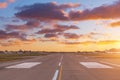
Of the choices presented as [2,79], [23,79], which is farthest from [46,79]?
[2,79]

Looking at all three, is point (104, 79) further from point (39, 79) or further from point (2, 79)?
point (2, 79)

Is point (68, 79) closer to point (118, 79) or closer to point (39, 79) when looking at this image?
point (39, 79)

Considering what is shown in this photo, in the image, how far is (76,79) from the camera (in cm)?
1611

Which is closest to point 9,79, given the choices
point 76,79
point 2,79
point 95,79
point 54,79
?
point 2,79

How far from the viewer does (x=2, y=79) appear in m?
16.2

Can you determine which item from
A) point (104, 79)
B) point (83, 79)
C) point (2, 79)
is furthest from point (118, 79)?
point (2, 79)

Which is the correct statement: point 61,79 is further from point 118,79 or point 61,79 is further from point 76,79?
point 118,79

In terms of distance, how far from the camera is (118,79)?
16.2 metres

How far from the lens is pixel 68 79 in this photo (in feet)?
52.4

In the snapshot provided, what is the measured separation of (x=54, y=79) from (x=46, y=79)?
526 millimetres

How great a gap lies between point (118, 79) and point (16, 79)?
6.34m

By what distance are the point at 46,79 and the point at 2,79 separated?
9.02 ft

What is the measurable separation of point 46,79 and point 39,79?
1.43 feet

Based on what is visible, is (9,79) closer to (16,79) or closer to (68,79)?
(16,79)
